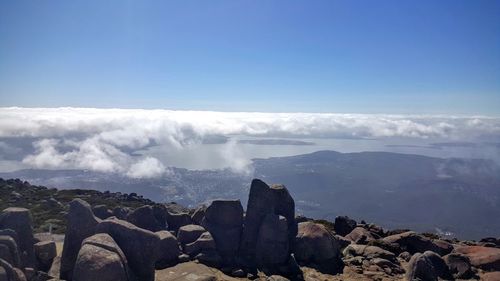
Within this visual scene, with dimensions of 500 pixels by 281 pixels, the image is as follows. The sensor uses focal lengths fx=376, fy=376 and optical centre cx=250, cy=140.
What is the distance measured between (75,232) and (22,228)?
3.37m

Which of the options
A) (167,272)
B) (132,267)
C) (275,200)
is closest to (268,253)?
(275,200)

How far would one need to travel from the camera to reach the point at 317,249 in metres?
29.1

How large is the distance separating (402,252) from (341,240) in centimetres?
526

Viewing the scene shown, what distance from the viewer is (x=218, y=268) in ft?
85.7

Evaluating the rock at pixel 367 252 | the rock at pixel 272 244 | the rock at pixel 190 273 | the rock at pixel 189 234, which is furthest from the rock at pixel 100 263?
the rock at pixel 367 252

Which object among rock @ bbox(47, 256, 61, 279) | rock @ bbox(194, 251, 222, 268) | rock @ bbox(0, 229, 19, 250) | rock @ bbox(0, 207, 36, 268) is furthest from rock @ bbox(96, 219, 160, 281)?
rock @ bbox(194, 251, 222, 268)

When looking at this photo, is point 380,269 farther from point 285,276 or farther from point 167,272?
point 167,272

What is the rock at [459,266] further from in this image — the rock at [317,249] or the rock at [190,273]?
the rock at [190,273]

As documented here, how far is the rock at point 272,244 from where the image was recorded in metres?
27.5

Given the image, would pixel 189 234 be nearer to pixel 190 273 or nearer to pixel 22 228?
pixel 190 273

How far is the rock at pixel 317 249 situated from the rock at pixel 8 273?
18614mm

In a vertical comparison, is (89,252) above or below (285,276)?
above

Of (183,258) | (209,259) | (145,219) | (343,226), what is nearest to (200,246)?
(209,259)

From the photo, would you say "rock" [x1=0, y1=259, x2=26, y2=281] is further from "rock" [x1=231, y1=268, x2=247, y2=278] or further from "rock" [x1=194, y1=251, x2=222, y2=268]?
"rock" [x1=231, y1=268, x2=247, y2=278]
